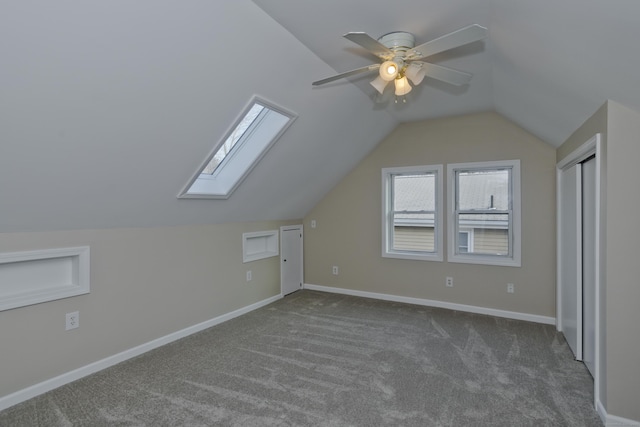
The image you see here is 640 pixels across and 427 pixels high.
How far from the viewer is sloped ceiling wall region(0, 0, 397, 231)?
168 centimetres

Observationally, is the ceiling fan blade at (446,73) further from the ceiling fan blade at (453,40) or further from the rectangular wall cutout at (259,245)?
the rectangular wall cutout at (259,245)

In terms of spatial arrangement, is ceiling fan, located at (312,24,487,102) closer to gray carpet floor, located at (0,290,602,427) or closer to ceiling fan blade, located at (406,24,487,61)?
ceiling fan blade, located at (406,24,487,61)

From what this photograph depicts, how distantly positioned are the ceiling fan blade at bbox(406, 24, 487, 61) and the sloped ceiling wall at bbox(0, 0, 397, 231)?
3.15ft

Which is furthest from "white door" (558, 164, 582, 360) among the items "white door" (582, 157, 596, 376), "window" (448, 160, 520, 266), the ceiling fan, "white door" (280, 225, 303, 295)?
"white door" (280, 225, 303, 295)

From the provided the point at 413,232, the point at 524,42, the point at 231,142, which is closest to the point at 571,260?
the point at 413,232

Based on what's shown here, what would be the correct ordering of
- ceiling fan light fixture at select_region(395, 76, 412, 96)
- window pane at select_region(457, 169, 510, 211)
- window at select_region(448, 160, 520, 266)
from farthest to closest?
window pane at select_region(457, 169, 510, 211) → window at select_region(448, 160, 520, 266) → ceiling fan light fixture at select_region(395, 76, 412, 96)

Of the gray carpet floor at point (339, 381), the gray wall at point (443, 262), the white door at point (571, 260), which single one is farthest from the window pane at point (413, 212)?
the white door at point (571, 260)

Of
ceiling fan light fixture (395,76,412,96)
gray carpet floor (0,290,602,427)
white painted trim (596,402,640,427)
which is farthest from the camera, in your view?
ceiling fan light fixture (395,76,412,96)

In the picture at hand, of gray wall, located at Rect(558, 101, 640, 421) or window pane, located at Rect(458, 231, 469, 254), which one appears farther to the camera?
window pane, located at Rect(458, 231, 469, 254)

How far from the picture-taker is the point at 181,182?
10.00ft

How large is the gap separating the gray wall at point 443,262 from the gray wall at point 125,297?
159cm

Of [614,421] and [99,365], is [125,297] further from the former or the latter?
[614,421]

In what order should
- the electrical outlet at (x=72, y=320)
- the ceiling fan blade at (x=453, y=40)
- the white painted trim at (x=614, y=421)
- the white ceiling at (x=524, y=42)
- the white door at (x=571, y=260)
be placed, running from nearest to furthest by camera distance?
the white ceiling at (x=524, y=42) < the ceiling fan blade at (x=453, y=40) < the white painted trim at (x=614, y=421) < the electrical outlet at (x=72, y=320) < the white door at (x=571, y=260)

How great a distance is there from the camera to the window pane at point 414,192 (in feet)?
15.9
